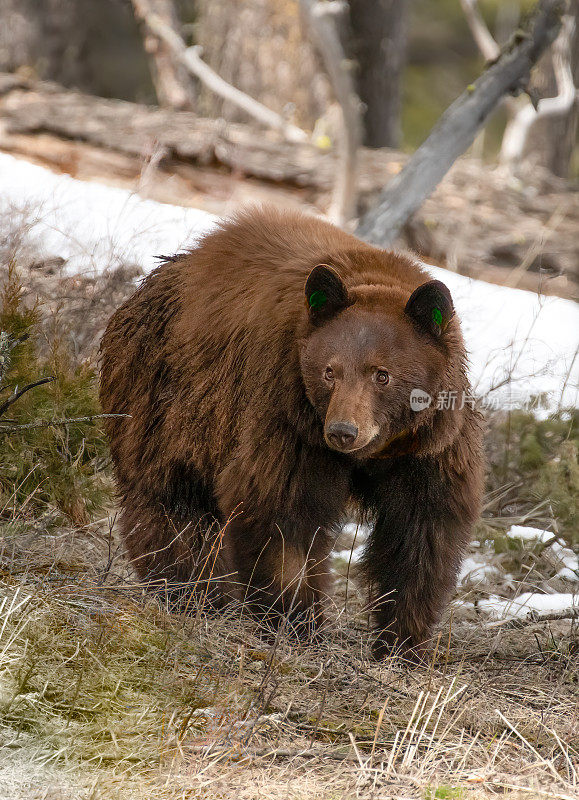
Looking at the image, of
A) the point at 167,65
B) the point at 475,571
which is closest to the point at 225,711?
the point at 475,571

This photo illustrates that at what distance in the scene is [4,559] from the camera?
3713 millimetres

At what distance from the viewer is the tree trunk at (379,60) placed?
12.5m

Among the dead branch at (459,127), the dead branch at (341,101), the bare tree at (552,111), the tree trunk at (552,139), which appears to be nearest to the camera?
the dead branch at (459,127)

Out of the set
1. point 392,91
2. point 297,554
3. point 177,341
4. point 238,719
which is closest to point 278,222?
point 177,341

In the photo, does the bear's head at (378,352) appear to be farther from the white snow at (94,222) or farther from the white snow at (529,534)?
the white snow at (94,222)

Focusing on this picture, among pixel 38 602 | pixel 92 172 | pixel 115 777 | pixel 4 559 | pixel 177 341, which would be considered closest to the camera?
pixel 115 777

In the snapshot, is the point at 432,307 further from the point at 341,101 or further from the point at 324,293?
the point at 341,101

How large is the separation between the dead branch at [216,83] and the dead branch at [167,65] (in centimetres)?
8

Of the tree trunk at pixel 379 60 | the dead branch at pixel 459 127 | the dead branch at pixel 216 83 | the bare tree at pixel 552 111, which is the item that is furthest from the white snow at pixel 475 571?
the tree trunk at pixel 379 60

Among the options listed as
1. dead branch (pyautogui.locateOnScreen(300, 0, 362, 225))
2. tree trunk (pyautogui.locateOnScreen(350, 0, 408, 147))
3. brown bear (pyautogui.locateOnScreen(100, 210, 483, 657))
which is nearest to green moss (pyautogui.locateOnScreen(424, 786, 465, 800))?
brown bear (pyautogui.locateOnScreen(100, 210, 483, 657))

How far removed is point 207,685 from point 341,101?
5811 mm

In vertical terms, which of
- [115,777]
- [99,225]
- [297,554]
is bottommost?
[115,777]

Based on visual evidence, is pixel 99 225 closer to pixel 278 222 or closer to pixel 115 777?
pixel 278 222

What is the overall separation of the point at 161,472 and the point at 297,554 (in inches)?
30.8
